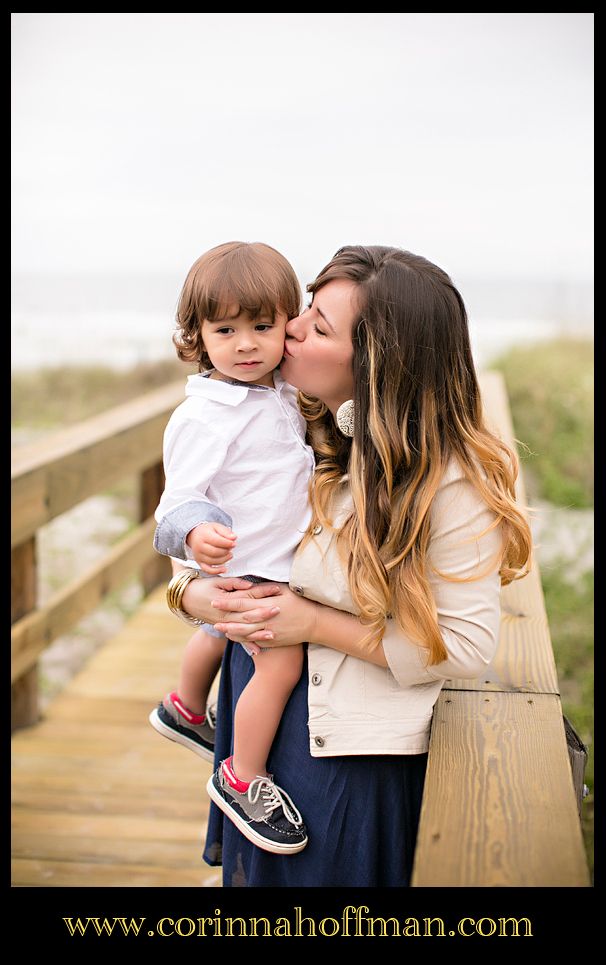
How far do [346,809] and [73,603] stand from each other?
221 centimetres

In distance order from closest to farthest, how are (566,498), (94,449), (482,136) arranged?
(94,449), (566,498), (482,136)

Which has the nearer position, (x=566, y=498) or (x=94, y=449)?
(x=94, y=449)

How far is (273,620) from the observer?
5.15 ft

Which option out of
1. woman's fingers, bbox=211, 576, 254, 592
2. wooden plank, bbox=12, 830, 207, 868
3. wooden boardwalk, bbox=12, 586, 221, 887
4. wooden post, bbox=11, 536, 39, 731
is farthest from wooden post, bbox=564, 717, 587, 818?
wooden post, bbox=11, 536, 39, 731

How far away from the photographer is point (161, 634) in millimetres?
4379

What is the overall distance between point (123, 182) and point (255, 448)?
34.3 metres

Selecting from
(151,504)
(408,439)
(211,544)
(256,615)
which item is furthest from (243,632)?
(151,504)

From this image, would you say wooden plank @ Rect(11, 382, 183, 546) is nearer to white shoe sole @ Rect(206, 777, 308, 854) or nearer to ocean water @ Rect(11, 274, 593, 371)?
white shoe sole @ Rect(206, 777, 308, 854)

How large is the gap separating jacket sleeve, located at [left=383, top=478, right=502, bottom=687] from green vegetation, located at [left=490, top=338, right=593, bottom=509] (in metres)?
6.99

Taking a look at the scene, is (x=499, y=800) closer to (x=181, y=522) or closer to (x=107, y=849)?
(x=181, y=522)

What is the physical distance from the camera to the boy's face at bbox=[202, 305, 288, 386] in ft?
5.41
